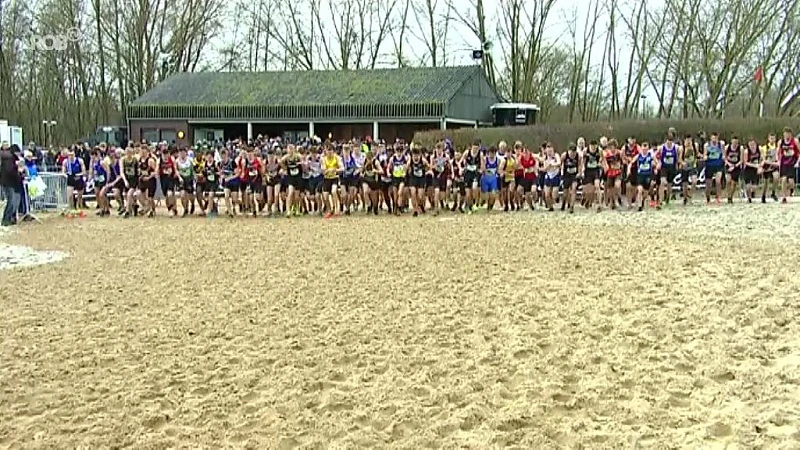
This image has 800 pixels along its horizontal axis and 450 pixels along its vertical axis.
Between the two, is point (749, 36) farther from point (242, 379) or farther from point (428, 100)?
point (242, 379)

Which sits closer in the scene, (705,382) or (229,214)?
(705,382)

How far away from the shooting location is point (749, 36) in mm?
38031

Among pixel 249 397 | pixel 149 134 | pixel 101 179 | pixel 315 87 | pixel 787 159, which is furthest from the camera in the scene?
pixel 149 134

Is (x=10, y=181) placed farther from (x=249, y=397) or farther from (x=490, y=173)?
(x=249, y=397)

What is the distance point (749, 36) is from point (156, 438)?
1467 inches

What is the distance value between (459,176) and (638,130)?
10739mm

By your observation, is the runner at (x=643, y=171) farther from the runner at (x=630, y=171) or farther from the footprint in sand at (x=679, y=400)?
the footprint in sand at (x=679, y=400)

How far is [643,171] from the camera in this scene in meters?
19.0

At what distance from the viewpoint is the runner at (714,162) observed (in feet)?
62.9

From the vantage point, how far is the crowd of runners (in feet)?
63.4

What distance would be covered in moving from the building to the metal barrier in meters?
22.7

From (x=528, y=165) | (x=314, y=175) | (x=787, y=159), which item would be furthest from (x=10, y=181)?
(x=787, y=159)

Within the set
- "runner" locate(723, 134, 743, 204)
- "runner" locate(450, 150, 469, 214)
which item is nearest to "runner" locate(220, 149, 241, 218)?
"runner" locate(450, 150, 469, 214)

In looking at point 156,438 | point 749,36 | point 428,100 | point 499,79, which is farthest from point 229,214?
point 499,79
